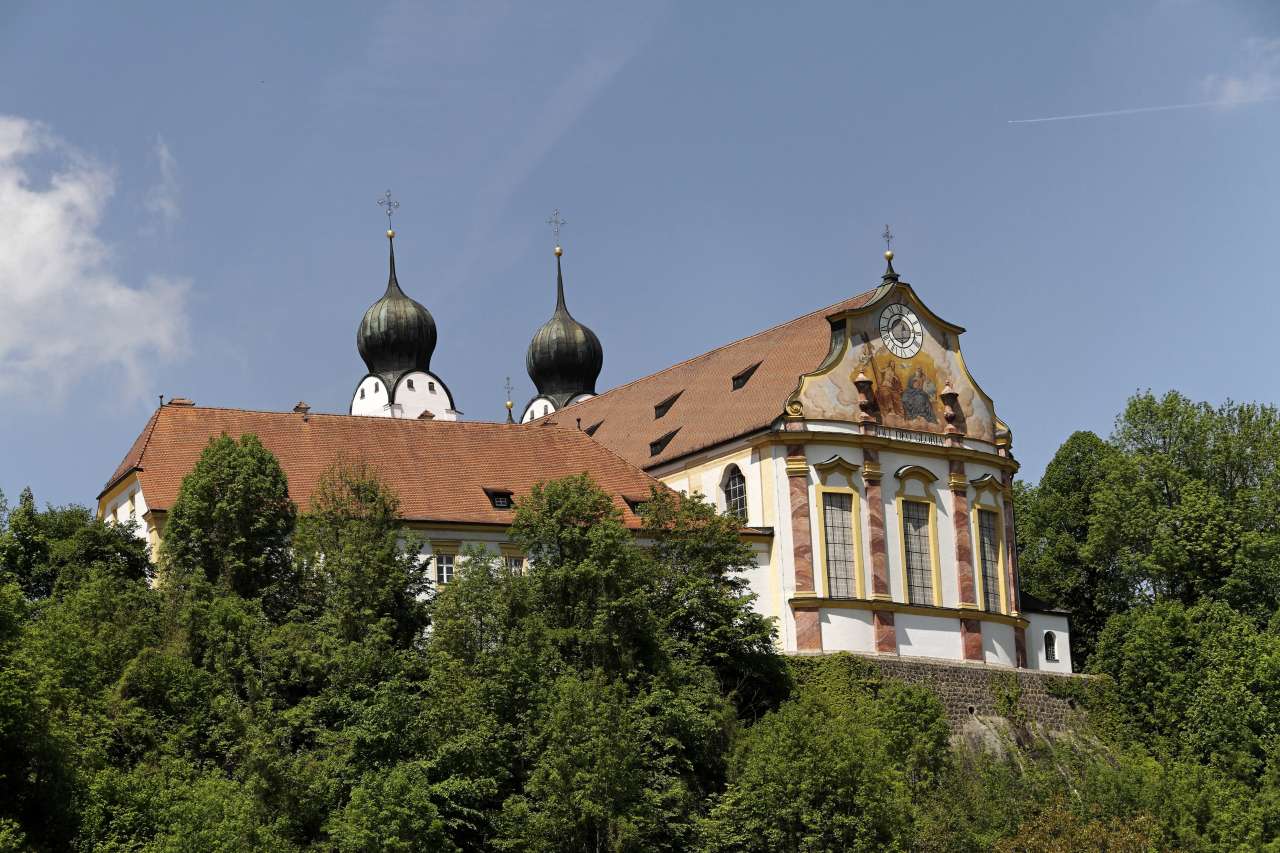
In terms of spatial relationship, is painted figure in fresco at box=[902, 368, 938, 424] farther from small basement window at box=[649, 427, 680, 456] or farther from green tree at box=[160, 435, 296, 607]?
green tree at box=[160, 435, 296, 607]

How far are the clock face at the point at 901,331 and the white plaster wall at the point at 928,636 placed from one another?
7883 mm

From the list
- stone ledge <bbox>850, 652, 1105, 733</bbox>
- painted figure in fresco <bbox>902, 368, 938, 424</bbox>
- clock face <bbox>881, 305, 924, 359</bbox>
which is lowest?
stone ledge <bbox>850, 652, 1105, 733</bbox>

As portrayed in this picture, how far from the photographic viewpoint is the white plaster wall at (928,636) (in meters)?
67.4

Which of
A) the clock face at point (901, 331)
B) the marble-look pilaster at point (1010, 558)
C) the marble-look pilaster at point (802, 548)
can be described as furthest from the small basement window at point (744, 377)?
the marble-look pilaster at point (1010, 558)

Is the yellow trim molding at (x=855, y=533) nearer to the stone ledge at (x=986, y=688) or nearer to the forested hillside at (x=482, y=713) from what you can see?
the stone ledge at (x=986, y=688)

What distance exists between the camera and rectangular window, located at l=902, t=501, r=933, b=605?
224 ft

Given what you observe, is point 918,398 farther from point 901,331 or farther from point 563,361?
point 563,361

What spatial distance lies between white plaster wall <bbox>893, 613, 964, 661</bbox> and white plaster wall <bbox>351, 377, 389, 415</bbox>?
112 feet

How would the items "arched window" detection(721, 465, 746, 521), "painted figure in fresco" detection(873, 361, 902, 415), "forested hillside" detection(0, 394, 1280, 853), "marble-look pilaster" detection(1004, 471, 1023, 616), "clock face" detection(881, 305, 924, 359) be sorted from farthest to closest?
"marble-look pilaster" detection(1004, 471, 1023, 616) → "clock face" detection(881, 305, 924, 359) → "painted figure in fresco" detection(873, 361, 902, 415) → "arched window" detection(721, 465, 746, 521) → "forested hillside" detection(0, 394, 1280, 853)

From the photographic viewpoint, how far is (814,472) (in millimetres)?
67750

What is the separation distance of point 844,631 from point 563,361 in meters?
36.9

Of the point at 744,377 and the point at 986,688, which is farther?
the point at 744,377

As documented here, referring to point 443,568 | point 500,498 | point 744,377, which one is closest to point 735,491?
point 744,377

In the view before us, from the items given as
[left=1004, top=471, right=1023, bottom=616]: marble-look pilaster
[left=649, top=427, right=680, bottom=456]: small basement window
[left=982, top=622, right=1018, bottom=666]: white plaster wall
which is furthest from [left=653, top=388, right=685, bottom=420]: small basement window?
[left=982, top=622, right=1018, bottom=666]: white plaster wall
